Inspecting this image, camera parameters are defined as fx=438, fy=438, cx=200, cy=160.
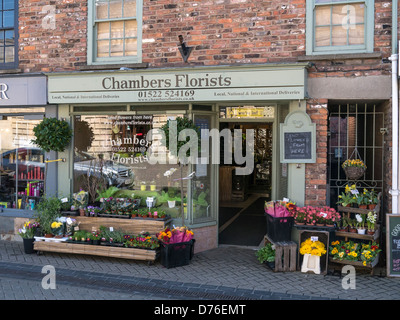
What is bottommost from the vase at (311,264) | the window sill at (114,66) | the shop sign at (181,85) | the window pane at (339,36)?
the vase at (311,264)

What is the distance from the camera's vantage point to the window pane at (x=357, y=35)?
7301 millimetres

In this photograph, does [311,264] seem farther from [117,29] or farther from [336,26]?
[117,29]

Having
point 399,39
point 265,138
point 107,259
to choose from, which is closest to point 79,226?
point 107,259

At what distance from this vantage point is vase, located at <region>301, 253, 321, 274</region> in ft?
22.3

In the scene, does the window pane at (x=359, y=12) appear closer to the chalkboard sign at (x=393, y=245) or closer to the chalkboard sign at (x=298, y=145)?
the chalkboard sign at (x=298, y=145)

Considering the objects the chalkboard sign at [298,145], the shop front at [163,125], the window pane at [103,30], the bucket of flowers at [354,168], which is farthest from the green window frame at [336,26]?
the window pane at [103,30]

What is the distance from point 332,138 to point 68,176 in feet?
16.8

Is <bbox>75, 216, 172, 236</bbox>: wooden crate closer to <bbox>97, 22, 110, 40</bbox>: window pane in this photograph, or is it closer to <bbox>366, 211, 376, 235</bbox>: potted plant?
<bbox>366, 211, 376, 235</bbox>: potted plant

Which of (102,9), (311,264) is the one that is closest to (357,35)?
(311,264)

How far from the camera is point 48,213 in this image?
800 cm

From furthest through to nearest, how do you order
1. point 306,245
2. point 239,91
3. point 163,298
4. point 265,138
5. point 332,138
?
1. point 265,138
2. point 332,138
3. point 239,91
4. point 306,245
5. point 163,298

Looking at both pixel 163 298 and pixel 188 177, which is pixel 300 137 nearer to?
pixel 188 177

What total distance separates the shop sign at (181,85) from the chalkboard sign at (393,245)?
2364 mm

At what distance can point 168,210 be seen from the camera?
819 cm
